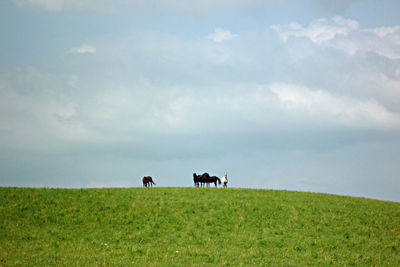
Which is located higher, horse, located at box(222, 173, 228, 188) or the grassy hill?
horse, located at box(222, 173, 228, 188)

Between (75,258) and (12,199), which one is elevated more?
(12,199)

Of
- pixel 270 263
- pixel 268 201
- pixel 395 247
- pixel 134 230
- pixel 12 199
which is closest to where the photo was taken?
pixel 270 263

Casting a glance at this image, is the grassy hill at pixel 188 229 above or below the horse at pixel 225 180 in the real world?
below

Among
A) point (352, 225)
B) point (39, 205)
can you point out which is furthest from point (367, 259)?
point (39, 205)

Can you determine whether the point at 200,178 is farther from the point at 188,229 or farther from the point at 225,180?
the point at 188,229

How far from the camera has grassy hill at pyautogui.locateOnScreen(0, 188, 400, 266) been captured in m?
26.3

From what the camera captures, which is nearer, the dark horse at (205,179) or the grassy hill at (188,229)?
the grassy hill at (188,229)

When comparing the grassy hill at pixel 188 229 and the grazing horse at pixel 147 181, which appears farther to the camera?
the grazing horse at pixel 147 181

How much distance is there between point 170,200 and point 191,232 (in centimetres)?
953

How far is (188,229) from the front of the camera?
32.9 meters

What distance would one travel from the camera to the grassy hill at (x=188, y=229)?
26.3 m

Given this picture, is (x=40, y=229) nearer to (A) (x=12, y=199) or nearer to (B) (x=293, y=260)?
(A) (x=12, y=199)

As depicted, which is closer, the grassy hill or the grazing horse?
the grassy hill

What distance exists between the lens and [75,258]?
82.7ft
